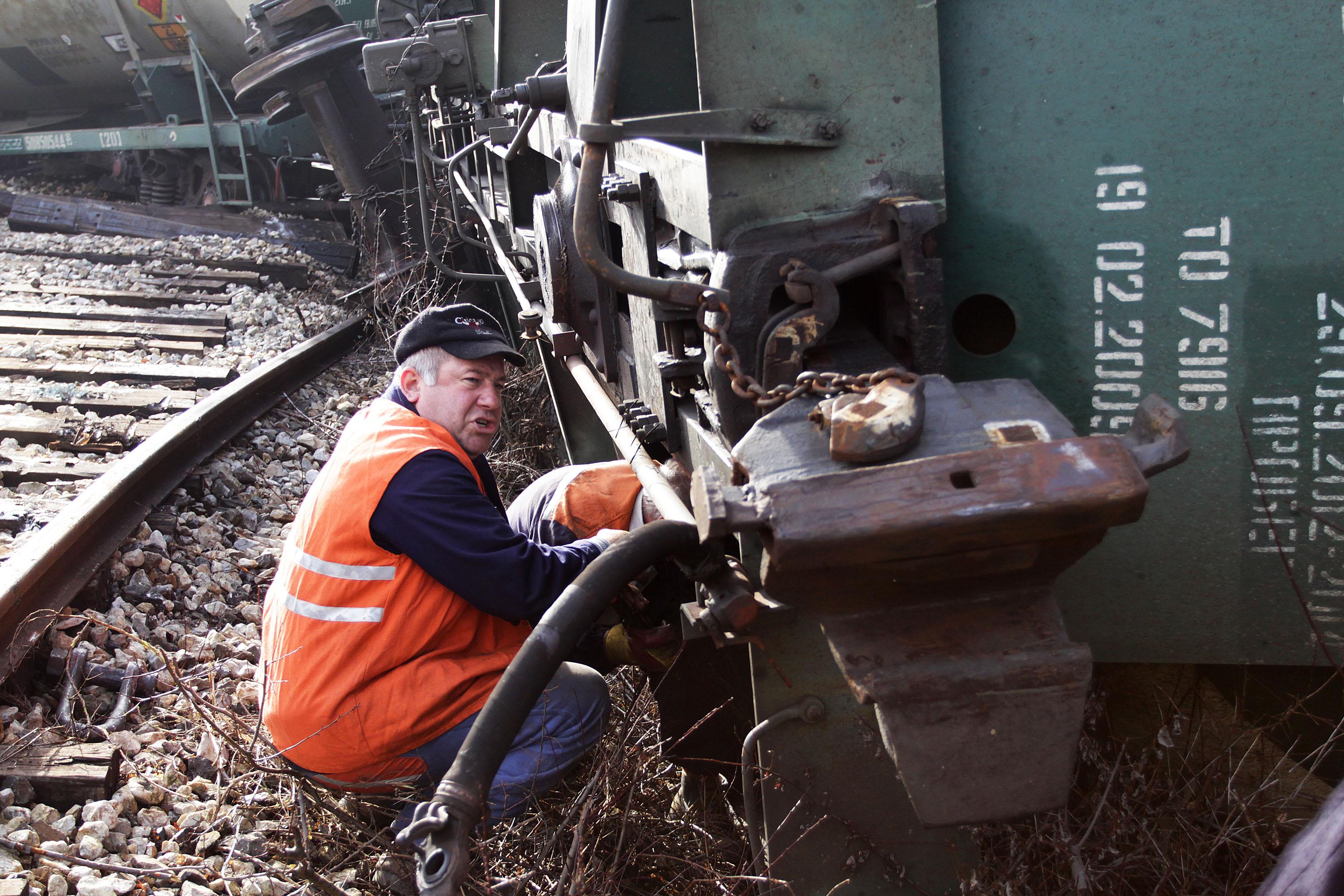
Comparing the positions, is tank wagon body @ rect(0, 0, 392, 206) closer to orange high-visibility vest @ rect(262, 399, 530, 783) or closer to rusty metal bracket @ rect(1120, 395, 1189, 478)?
orange high-visibility vest @ rect(262, 399, 530, 783)

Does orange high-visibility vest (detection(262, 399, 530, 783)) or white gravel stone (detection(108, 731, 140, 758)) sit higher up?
orange high-visibility vest (detection(262, 399, 530, 783))

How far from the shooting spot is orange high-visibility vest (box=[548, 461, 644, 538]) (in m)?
3.10

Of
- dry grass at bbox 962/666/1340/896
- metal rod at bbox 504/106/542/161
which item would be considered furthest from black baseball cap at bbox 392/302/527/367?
dry grass at bbox 962/666/1340/896

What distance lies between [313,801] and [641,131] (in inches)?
73.6

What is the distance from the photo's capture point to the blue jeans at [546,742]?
2.73m

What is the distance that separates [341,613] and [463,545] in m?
0.36

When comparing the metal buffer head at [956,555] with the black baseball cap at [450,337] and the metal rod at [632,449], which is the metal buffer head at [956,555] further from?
the black baseball cap at [450,337]

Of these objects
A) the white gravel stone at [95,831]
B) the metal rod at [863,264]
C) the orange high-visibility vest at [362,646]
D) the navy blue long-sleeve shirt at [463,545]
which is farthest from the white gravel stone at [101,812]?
the metal rod at [863,264]

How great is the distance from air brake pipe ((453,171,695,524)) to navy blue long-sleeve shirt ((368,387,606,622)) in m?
0.33

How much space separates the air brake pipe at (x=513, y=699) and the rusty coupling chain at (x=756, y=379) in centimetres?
29

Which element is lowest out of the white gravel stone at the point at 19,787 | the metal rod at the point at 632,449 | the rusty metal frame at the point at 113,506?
the white gravel stone at the point at 19,787

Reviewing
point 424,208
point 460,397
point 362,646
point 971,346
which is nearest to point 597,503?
point 460,397

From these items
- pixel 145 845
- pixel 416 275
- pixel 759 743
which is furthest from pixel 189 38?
pixel 759 743

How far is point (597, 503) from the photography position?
311cm
